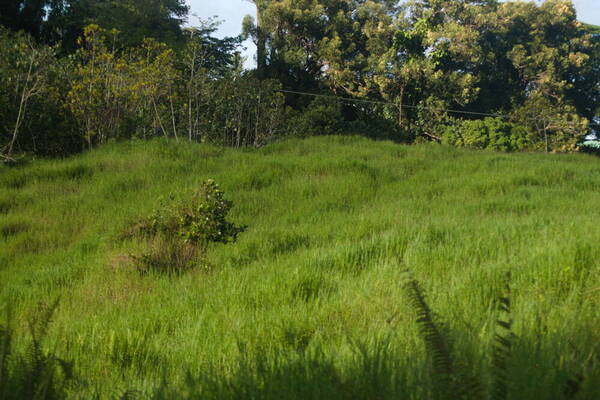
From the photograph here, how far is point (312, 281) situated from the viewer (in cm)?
360

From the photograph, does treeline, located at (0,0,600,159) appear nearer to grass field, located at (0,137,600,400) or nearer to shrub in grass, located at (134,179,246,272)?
grass field, located at (0,137,600,400)

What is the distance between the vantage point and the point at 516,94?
29.5m

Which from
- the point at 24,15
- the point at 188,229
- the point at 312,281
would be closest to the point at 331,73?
the point at 24,15

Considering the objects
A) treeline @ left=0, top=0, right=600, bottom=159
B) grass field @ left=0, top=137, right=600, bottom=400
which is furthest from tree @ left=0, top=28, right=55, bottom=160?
grass field @ left=0, top=137, right=600, bottom=400

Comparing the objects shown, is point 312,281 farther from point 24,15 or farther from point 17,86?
point 24,15

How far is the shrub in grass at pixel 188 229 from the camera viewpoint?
17.0ft

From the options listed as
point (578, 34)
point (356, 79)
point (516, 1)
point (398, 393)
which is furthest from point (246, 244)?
point (578, 34)

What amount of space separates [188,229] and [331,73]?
69.0ft

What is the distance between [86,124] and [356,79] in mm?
17138

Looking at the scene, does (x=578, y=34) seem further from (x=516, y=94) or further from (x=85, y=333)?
(x=85, y=333)

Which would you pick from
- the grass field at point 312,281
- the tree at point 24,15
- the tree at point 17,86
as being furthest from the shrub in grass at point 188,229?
the tree at point 24,15

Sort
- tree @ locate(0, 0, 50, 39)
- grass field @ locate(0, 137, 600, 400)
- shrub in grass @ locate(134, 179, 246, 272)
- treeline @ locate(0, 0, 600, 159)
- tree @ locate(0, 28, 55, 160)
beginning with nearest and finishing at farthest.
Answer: grass field @ locate(0, 137, 600, 400)
shrub in grass @ locate(134, 179, 246, 272)
tree @ locate(0, 28, 55, 160)
treeline @ locate(0, 0, 600, 159)
tree @ locate(0, 0, 50, 39)

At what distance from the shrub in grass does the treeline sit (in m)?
6.39

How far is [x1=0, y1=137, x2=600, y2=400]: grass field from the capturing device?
1.71m
